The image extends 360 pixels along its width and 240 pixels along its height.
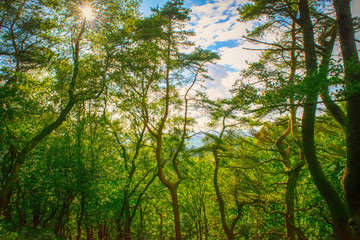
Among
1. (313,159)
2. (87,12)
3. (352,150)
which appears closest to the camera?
(352,150)

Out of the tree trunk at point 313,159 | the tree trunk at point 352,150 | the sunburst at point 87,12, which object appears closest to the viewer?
the tree trunk at point 352,150

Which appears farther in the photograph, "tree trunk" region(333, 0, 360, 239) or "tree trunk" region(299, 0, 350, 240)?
"tree trunk" region(299, 0, 350, 240)

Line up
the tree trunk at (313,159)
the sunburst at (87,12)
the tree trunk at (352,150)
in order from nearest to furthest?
the tree trunk at (352,150) → the tree trunk at (313,159) → the sunburst at (87,12)

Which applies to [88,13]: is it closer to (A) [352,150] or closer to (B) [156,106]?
(B) [156,106]

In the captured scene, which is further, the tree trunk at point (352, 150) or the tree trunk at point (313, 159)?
the tree trunk at point (313, 159)

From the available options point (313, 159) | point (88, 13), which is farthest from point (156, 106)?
point (313, 159)

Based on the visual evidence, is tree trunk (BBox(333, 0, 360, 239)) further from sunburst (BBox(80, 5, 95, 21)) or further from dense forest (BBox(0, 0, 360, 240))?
sunburst (BBox(80, 5, 95, 21))

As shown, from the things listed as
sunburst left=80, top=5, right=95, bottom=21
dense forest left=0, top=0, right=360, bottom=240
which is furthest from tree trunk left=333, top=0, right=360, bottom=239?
sunburst left=80, top=5, right=95, bottom=21

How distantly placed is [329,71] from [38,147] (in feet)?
35.0

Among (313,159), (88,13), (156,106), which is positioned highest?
(88,13)

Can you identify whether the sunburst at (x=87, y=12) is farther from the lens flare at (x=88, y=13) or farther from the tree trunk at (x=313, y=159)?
the tree trunk at (x=313, y=159)

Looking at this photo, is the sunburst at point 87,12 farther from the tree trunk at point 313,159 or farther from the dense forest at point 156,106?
the tree trunk at point 313,159

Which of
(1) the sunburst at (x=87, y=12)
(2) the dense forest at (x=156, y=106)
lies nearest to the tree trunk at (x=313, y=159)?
(2) the dense forest at (x=156, y=106)

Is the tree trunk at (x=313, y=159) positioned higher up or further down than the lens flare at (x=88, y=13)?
further down
